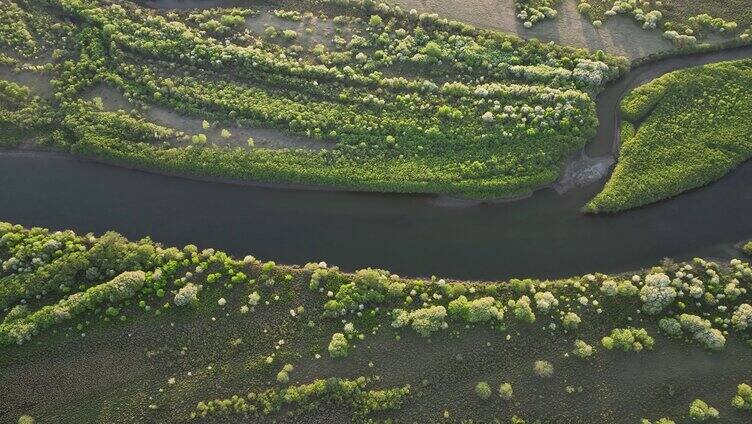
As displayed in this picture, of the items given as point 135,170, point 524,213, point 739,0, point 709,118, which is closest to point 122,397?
point 135,170

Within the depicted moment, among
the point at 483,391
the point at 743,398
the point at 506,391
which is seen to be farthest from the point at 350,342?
the point at 743,398

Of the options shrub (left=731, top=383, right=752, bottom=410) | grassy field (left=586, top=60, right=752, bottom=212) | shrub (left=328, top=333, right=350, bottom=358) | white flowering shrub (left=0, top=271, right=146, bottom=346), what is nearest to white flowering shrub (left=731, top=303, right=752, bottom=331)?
shrub (left=731, top=383, right=752, bottom=410)

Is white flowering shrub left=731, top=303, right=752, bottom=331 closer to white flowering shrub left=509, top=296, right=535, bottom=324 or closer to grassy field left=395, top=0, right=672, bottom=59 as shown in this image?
white flowering shrub left=509, top=296, right=535, bottom=324

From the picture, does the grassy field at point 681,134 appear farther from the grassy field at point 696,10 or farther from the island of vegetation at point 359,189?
the grassy field at point 696,10

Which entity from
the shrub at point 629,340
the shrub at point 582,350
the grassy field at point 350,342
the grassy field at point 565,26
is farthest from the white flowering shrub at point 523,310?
the grassy field at point 565,26

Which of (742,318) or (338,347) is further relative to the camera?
(742,318)

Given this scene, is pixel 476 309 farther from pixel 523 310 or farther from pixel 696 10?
pixel 696 10
